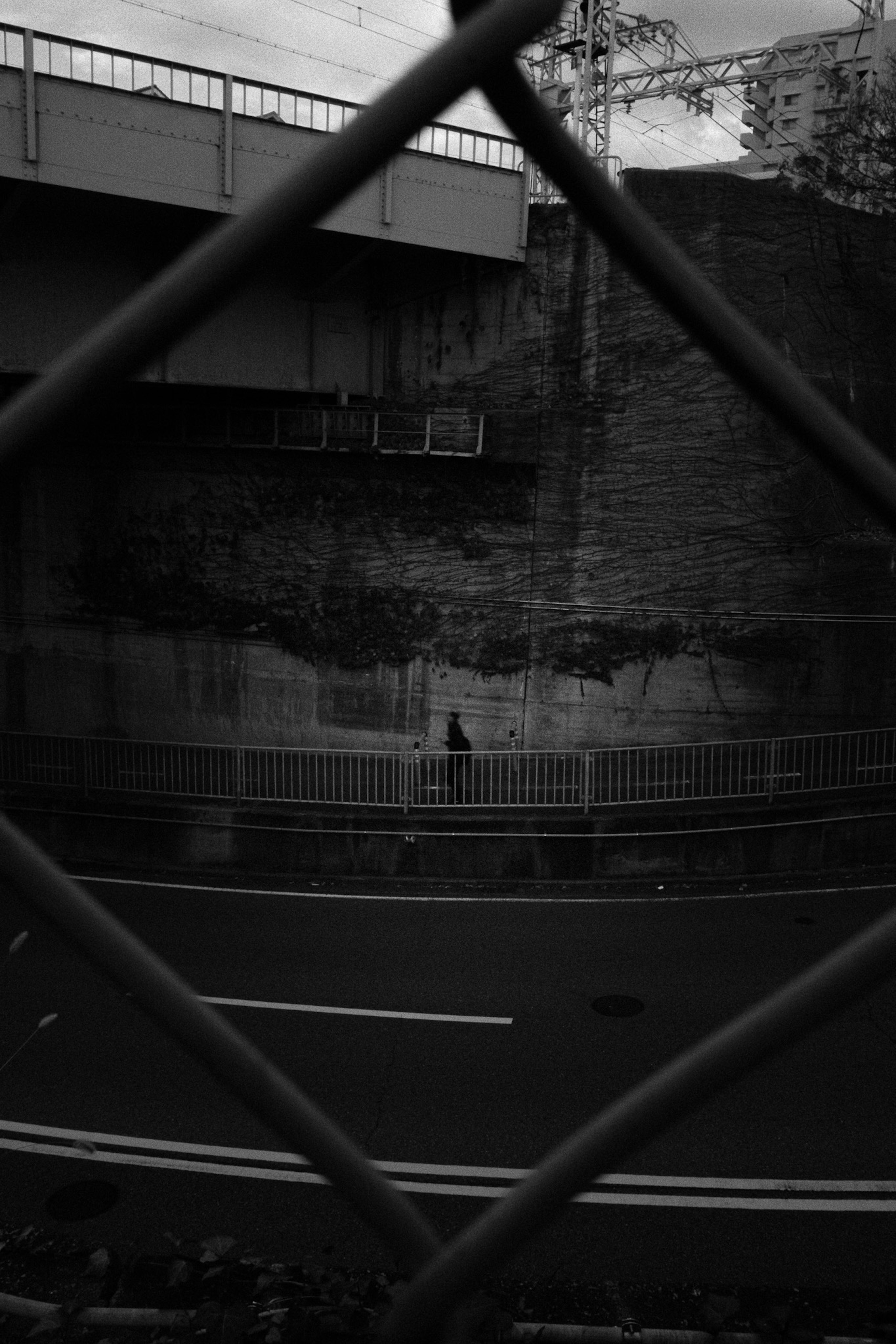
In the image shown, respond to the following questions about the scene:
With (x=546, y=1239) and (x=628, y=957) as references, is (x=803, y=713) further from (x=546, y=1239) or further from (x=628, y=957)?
(x=546, y=1239)

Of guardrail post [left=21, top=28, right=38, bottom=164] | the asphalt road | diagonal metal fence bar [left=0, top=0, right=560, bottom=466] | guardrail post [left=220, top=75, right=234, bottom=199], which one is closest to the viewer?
diagonal metal fence bar [left=0, top=0, right=560, bottom=466]

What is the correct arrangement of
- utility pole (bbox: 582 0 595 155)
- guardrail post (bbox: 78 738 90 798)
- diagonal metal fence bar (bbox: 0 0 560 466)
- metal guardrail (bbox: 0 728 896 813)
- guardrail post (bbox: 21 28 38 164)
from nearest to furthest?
diagonal metal fence bar (bbox: 0 0 560 466)
guardrail post (bbox: 21 28 38 164)
metal guardrail (bbox: 0 728 896 813)
guardrail post (bbox: 78 738 90 798)
utility pole (bbox: 582 0 595 155)

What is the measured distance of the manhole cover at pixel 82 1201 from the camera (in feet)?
20.8

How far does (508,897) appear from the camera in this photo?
12594mm

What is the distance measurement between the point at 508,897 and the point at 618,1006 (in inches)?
132

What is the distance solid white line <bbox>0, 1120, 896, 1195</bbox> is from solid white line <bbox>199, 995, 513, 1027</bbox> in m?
2.11

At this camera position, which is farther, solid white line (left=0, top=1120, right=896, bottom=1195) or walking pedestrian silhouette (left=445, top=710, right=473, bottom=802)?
walking pedestrian silhouette (left=445, top=710, right=473, bottom=802)

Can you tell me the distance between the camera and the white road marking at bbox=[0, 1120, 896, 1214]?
6320mm

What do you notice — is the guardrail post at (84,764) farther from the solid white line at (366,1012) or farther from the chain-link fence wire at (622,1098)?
the chain-link fence wire at (622,1098)

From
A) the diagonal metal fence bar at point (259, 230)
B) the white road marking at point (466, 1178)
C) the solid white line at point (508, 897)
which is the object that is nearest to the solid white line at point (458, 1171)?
the white road marking at point (466, 1178)

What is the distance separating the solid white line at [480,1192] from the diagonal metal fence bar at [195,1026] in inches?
225

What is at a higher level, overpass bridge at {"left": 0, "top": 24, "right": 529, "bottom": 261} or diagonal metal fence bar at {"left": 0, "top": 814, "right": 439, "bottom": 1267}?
overpass bridge at {"left": 0, "top": 24, "right": 529, "bottom": 261}

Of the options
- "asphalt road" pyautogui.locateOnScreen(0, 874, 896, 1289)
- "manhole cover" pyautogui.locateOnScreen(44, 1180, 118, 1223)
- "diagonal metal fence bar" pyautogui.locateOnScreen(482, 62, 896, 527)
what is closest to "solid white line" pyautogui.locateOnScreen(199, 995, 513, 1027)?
"asphalt road" pyautogui.locateOnScreen(0, 874, 896, 1289)

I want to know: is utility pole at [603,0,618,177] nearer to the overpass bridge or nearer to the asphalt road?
the overpass bridge
